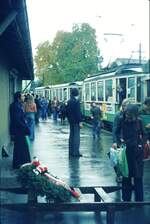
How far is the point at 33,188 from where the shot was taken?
18.9 ft

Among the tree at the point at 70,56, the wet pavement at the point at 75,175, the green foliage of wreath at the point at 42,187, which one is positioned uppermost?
the tree at the point at 70,56

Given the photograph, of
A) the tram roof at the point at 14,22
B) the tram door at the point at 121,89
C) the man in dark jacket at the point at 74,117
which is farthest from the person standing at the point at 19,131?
the tram door at the point at 121,89

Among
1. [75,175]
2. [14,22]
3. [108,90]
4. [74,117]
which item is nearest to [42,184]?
[14,22]

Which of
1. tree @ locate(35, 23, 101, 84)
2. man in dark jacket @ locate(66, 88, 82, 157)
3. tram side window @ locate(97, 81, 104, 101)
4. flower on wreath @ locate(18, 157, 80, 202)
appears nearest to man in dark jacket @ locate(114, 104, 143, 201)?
flower on wreath @ locate(18, 157, 80, 202)

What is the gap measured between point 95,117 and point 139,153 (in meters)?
13.1

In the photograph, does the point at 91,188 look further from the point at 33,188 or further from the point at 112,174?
the point at 112,174

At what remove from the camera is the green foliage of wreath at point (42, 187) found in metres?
5.64

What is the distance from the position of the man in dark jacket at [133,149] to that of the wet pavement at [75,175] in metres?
0.29

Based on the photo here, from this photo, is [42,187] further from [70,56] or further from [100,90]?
[70,56]

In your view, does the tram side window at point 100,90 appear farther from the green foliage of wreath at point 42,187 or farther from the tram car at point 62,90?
the green foliage of wreath at point 42,187

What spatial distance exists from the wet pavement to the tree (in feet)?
126

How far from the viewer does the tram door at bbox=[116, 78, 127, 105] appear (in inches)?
840

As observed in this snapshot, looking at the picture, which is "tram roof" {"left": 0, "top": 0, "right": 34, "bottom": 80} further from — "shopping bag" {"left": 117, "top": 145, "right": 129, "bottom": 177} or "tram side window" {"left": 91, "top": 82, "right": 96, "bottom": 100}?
"tram side window" {"left": 91, "top": 82, "right": 96, "bottom": 100}

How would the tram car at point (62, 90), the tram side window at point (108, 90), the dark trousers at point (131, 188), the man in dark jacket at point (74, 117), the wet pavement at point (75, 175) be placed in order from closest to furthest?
the wet pavement at point (75, 175)
the dark trousers at point (131, 188)
the man in dark jacket at point (74, 117)
the tram side window at point (108, 90)
the tram car at point (62, 90)
